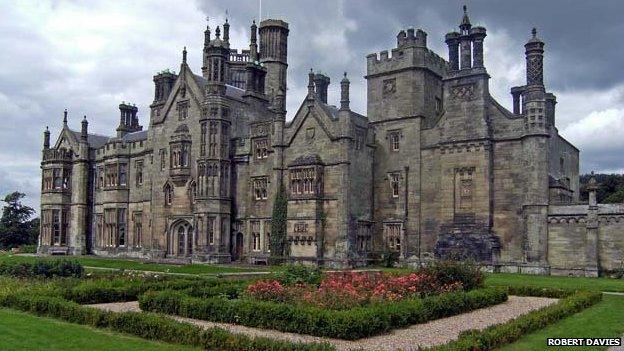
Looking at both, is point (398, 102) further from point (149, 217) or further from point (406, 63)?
point (149, 217)

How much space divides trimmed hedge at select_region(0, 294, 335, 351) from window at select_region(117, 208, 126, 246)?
3745cm

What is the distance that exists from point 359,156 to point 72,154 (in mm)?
34341

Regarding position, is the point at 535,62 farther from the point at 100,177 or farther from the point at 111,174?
the point at 100,177

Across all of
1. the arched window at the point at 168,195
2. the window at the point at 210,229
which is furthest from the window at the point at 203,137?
the arched window at the point at 168,195

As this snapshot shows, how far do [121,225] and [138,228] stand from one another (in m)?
2.53

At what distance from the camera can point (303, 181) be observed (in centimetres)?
4400

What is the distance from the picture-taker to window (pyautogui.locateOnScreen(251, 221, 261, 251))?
4738 cm

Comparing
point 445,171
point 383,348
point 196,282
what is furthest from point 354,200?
point 383,348

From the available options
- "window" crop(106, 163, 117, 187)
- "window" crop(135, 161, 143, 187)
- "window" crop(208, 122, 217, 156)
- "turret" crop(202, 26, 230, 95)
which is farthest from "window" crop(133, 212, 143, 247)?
"turret" crop(202, 26, 230, 95)

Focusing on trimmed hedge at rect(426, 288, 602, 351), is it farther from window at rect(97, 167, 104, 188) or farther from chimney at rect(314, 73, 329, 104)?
window at rect(97, 167, 104, 188)

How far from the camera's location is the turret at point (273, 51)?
194ft

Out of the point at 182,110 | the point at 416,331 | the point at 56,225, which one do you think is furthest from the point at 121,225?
the point at 416,331

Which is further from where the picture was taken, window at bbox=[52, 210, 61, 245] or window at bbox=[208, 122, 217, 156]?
window at bbox=[52, 210, 61, 245]

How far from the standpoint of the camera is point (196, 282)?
25.3 metres
